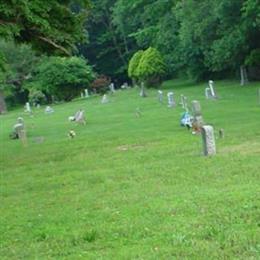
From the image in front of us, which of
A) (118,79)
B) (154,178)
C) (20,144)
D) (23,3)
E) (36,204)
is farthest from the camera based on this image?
(118,79)

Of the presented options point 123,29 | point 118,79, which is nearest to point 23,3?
point 123,29

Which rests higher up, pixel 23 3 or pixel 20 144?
pixel 23 3

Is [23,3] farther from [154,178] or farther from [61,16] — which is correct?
[154,178]

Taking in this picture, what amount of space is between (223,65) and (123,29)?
2473cm

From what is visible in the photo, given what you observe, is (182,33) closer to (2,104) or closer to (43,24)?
(2,104)

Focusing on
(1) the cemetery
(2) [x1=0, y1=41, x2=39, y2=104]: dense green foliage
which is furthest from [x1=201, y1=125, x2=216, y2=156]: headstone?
(2) [x1=0, y1=41, x2=39, y2=104]: dense green foliage

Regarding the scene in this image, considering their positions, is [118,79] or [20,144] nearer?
[20,144]

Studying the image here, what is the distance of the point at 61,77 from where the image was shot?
2370 inches

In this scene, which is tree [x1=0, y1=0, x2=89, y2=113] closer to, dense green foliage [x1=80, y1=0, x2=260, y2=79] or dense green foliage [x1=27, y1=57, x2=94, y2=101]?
dense green foliage [x1=80, y1=0, x2=260, y2=79]

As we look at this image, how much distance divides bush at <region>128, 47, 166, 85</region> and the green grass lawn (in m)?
33.7

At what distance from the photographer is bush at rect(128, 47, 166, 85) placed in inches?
2141

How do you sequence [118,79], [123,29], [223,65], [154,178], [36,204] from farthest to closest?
[118,79], [123,29], [223,65], [154,178], [36,204]

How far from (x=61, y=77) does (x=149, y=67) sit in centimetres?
1003

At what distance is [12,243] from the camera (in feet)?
25.0
